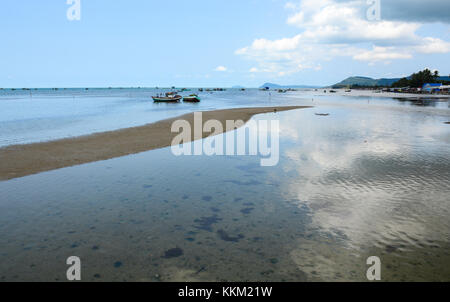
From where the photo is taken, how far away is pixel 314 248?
305 inches

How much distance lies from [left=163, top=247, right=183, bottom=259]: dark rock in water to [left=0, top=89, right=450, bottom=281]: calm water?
5 centimetres

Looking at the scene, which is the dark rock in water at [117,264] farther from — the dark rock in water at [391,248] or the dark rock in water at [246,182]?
the dark rock in water at [391,248]

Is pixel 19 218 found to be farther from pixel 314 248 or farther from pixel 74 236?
pixel 314 248

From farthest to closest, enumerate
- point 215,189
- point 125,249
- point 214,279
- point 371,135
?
point 371,135
point 215,189
point 125,249
point 214,279

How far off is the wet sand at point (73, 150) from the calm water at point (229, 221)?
5.47ft

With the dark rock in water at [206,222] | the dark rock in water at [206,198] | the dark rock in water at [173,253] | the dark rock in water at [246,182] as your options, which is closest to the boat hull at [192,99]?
the dark rock in water at [246,182]

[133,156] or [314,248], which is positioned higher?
[133,156]

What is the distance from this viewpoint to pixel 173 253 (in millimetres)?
7551

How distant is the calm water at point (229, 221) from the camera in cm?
691

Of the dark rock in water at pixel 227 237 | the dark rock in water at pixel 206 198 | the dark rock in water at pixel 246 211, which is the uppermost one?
the dark rock in water at pixel 206 198

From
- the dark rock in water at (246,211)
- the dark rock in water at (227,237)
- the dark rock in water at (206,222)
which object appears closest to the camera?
the dark rock in water at (227,237)
